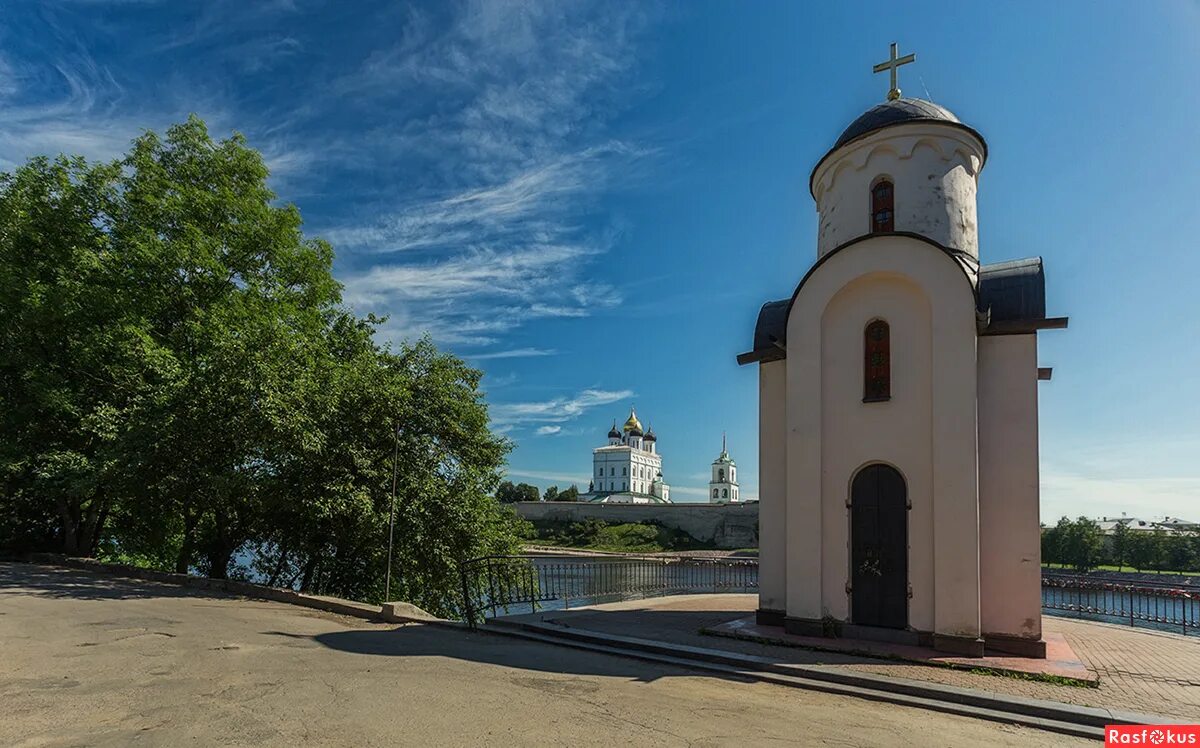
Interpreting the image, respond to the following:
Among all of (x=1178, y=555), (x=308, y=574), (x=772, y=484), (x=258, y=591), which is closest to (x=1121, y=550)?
(x=1178, y=555)

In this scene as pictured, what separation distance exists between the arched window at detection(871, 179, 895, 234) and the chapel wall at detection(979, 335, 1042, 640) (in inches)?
105

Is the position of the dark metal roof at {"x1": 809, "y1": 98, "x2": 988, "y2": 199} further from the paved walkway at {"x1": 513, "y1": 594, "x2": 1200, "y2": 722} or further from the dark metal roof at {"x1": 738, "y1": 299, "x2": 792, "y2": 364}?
the paved walkway at {"x1": 513, "y1": 594, "x2": 1200, "y2": 722}

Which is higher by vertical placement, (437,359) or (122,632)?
(437,359)

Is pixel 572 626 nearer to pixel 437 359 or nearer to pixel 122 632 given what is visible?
pixel 122 632

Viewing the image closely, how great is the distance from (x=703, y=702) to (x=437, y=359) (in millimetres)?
12326

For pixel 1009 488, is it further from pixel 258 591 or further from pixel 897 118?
pixel 258 591

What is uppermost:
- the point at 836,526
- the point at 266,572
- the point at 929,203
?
the point at 929,203

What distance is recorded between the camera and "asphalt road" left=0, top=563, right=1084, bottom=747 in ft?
16.5

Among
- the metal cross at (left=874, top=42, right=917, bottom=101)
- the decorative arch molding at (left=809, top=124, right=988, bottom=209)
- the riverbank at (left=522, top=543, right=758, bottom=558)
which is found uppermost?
the metal cross at (left=874, top=42, right=917, bottom=101)

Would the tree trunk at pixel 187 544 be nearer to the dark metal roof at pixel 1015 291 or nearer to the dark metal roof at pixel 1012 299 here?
the dark metal roof at pixel 1012 299

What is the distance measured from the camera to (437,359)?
1686 centimetres

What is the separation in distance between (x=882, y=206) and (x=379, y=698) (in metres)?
10.5

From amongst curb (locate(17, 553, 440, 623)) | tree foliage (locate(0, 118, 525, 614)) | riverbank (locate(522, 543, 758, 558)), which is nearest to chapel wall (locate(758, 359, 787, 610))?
curb (locate(17, 553, 440, 623))

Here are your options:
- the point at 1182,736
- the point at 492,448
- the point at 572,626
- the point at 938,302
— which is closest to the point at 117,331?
the point at 492,448
